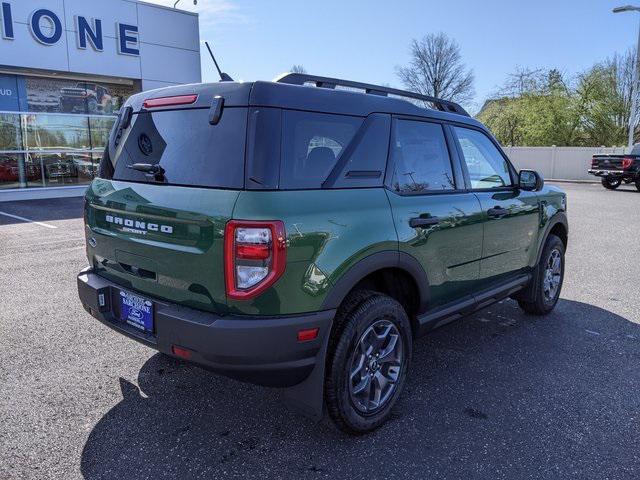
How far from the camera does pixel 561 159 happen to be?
Result: 27.6 meters

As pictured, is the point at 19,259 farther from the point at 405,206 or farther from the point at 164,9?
the point at 164,9

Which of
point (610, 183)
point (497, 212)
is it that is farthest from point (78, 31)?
point (610, 183)

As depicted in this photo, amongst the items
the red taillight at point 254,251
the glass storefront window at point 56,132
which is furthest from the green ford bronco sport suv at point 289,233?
the glass storefront window at point 56,132

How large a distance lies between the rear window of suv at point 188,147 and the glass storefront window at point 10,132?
1411 centimetres

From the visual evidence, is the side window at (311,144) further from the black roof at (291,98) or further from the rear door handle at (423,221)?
the rear door handle at (423,221)

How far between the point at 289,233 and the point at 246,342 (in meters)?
0.54

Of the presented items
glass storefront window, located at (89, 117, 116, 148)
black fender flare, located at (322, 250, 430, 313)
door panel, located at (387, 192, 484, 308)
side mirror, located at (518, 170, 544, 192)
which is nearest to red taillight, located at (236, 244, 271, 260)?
black fender flare, located at (322, 250, 430, 313)

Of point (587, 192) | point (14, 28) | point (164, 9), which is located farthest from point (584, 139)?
point (14, 28)

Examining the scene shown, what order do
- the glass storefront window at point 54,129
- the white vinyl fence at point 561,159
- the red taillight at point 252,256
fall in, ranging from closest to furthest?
the red taillight at point 252,256, the glass storefront window at point 54,129, the white vinyl fence at point 561,159

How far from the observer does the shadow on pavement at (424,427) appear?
2529 millimetres

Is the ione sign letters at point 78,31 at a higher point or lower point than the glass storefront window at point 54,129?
higher

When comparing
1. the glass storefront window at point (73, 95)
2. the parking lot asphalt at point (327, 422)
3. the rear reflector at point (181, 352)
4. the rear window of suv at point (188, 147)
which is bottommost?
the parking lot asphalt at point (327, 422)

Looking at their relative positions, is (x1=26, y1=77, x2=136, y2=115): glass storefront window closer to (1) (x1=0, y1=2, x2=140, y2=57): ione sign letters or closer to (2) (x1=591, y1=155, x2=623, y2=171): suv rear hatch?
(1) (x1=0, y1=2, x2=140, y2=57): ione sign letters

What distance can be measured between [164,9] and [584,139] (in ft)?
88.7
